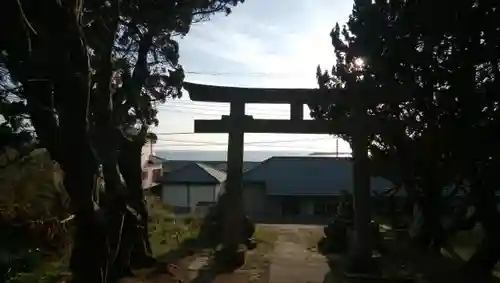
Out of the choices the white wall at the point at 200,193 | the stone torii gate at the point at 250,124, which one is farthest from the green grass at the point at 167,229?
the white wall at the point at 200,193

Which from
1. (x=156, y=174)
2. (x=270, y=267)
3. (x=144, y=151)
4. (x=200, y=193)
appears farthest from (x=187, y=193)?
(x=270, y=267)

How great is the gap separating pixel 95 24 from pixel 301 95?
5010mm

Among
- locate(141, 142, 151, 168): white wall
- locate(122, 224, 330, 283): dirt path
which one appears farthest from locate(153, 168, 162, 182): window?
locate(122, 224, 330, 283): dirt path

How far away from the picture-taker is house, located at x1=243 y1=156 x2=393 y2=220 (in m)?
27.4

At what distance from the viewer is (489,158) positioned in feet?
27.2

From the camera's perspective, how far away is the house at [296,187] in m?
27.4

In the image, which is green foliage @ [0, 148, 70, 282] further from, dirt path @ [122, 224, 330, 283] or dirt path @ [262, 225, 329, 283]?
dirt path @ [262, 225, 329, 283]

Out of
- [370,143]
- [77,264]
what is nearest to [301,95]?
[370,143]

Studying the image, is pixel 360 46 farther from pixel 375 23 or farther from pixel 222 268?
pixel 222 268

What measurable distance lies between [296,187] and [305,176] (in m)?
1.65

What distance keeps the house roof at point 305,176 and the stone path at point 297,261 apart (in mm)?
10829

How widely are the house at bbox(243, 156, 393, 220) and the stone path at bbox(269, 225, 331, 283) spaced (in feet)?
34.2

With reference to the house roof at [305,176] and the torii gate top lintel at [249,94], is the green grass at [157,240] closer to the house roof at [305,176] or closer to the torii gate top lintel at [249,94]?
the torii gate top lintel at [249,94]

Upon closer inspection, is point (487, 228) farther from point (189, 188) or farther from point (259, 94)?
point (189, 188)
